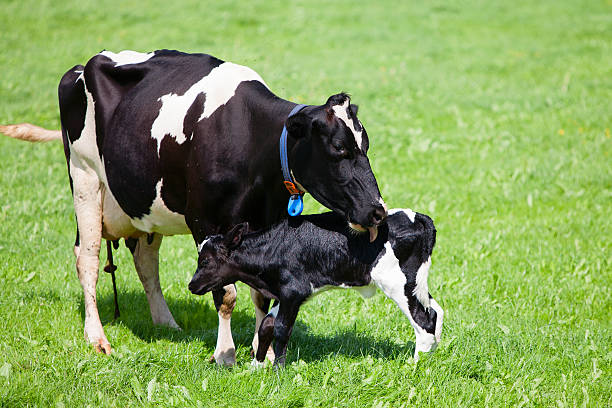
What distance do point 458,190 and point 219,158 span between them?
20.1 ft

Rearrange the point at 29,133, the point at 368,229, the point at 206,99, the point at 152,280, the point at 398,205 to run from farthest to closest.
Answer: the point at 398,205 < the point at 29,133 < the point at 152,280 < the point at 206,99 < the point at 368,229

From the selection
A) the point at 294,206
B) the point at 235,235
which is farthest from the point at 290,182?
the point at 235,235

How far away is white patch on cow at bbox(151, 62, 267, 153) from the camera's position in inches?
235

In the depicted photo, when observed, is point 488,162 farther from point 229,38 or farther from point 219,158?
point 229,38

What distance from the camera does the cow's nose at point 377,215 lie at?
5105 mm

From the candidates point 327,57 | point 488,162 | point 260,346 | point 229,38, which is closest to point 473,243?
point 488,162

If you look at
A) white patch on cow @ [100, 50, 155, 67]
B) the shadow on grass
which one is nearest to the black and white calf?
the shadow on grass

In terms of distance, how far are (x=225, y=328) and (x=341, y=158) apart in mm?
1954

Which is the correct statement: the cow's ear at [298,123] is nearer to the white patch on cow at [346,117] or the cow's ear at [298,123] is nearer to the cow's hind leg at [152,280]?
the white patch on cow at [346,117]

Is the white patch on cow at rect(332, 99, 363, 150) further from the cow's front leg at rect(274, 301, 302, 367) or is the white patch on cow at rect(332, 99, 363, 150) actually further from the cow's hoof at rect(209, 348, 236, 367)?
the cow's hoof at rect(209, 348, 236, 367)

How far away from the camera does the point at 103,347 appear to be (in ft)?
21.7

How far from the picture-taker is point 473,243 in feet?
30.3

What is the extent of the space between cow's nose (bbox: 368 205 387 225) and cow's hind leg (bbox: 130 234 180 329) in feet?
9.79

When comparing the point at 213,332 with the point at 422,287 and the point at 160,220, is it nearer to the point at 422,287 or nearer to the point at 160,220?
the point at 160,220
